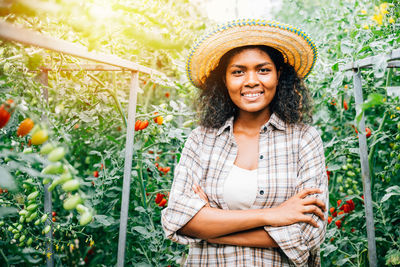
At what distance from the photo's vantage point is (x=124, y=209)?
1.36 m

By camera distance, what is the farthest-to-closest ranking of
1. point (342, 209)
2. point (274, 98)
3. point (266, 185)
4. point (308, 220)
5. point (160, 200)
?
point (342, 209), point (160, 200), point (274, 98), point (266, 185), point (308, 220)

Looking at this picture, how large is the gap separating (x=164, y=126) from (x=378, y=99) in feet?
3.93

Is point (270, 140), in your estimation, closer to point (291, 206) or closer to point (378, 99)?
point (291, 206)

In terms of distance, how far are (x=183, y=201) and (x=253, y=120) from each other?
502 mm

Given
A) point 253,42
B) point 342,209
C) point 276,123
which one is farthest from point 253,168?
point 342,209

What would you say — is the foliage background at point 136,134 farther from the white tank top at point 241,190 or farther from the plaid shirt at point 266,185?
the white tank top at point 241,190

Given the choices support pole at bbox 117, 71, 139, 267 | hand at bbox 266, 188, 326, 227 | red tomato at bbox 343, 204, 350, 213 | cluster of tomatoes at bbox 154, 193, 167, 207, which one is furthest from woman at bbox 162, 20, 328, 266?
red tomato at bbox 343, 204, 350, 213

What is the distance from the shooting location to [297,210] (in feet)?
3.69

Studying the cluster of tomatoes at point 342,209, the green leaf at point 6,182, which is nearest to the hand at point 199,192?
the green leaf at point 6,182

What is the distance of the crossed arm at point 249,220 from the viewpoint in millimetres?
1126

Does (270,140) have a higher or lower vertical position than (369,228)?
higher

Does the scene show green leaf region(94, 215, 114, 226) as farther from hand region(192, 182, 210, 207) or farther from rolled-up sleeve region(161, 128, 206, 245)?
hand region(192, 182, 210, 207)

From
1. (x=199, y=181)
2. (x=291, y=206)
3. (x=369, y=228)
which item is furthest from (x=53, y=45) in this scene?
(x=369, y=228)

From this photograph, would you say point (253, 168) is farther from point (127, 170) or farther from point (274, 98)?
point (127, 170)
